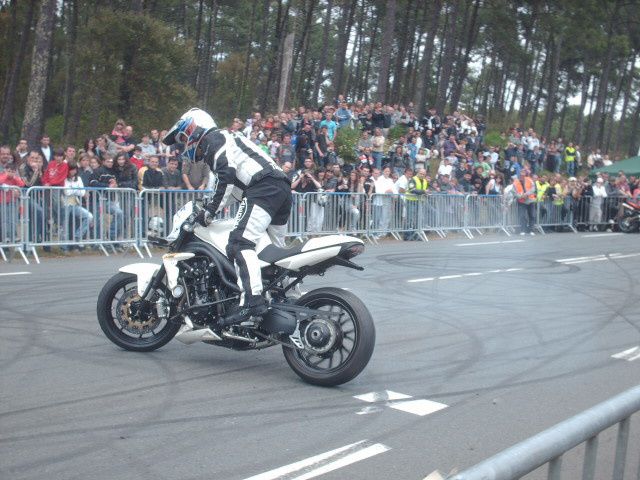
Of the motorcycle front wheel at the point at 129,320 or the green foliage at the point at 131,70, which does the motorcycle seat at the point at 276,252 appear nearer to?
the motorcycle front wheel at the point at 129,320

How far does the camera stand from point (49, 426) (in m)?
5.02

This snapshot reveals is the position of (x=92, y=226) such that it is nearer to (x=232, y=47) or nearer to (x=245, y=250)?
(x=245, y=250)

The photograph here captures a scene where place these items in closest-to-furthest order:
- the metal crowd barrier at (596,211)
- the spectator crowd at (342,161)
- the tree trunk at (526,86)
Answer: the spectator crowd at (342,161) → the metal crowd barrier at (596,211) → the tree trunk at (526,86)

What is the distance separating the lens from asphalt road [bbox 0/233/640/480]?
460 centimetres

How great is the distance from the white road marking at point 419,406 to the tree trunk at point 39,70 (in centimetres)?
1708

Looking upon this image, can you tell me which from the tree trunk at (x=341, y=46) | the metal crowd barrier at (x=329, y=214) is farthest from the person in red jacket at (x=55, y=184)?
the tree trunk at (x=341, y=46)

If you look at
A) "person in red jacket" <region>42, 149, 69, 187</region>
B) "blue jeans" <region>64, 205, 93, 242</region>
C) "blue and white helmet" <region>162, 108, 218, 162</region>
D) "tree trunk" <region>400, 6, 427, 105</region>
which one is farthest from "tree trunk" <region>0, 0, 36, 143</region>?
"blue and white helmet" <region>162, 108, 218, 162</region>

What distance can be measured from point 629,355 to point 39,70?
17.0 m

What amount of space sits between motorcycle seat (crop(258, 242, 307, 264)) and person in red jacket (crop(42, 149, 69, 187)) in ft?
29.4

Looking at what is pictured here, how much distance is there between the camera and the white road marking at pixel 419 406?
5.63m

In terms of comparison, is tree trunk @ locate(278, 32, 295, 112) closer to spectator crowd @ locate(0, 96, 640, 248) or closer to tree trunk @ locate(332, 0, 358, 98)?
tree trunk @ locate(332, 0, 358, 98)

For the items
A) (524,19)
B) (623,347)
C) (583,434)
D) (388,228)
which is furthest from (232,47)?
(583,434)

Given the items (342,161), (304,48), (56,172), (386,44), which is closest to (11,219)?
(56,172)

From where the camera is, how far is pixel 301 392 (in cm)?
601
